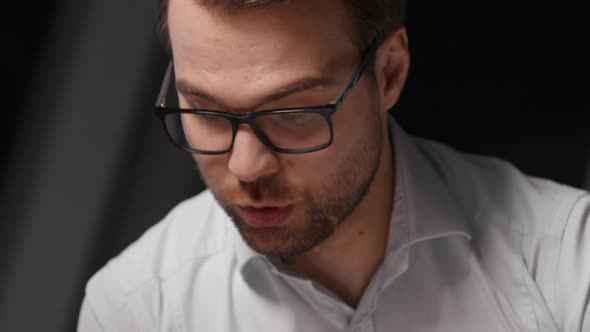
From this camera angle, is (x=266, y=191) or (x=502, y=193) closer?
(x=266, y=191)

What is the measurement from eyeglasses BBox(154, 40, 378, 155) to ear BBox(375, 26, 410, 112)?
0.05 m

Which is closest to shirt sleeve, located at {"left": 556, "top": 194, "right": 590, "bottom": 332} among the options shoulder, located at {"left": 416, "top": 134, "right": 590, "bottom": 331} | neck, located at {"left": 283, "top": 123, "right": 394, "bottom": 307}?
shoulder, located at {"left": 416, "top": 134, "right": 590, "bottom": 331}

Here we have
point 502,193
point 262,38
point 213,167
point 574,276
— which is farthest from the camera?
point 502,193

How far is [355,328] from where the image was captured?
4.37ft

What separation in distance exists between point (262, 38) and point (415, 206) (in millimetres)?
482

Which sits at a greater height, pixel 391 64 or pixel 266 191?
pixel 391 64

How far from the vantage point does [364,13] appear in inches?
A: 46.0

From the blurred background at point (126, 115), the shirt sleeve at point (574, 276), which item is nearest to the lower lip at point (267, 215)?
the blurred background at point (126, 115)

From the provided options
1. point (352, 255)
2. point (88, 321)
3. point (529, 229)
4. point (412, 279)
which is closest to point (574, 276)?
point (529, 229)

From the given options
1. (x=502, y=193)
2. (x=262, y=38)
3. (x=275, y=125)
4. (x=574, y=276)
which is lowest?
(x=574, y=276)

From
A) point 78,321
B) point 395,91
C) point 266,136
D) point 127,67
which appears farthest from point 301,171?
point 78,321

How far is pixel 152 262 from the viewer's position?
55.6 inches

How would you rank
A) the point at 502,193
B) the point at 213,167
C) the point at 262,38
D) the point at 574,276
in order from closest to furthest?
the point at 262,38
the point at 213,167
the point at 574,276
the point at 502,193

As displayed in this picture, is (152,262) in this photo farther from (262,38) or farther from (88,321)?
(262,38)
